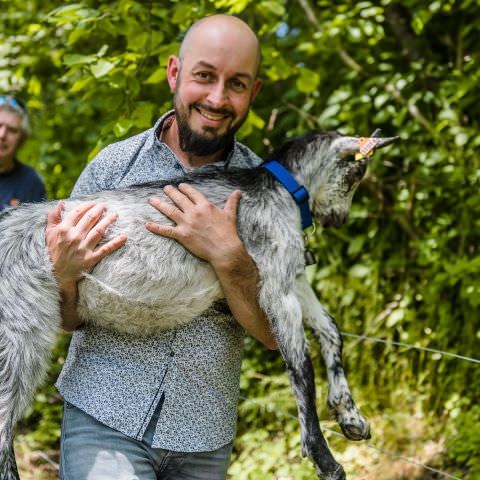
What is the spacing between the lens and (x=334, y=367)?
2.62 m

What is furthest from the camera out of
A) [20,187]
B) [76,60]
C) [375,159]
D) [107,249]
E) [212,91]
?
[375,159]

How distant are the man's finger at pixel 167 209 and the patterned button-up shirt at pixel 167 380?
12.9 inches

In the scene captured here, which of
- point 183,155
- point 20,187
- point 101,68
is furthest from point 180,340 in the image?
point 20,187

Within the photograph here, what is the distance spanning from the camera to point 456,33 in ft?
18.4

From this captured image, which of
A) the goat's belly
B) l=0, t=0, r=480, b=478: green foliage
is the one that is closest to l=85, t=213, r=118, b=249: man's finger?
the goat's belly

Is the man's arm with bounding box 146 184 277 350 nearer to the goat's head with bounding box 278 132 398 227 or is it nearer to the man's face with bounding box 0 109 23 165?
the goat's head with bounding box 278 132 398 227

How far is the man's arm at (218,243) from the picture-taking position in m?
2.39

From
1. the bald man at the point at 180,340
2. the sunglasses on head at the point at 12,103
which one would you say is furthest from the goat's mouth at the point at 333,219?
the sunglasses on head at the point at 12,103

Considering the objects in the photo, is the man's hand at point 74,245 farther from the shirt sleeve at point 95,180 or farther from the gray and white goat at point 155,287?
the shirt sleeve at point 95,180

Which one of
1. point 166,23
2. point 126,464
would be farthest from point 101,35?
point 126,464

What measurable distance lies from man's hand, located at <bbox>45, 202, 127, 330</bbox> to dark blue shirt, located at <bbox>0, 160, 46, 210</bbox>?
2596 millimetres

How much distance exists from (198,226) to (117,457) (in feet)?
2.46

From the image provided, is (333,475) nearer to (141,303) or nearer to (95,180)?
(141,303)

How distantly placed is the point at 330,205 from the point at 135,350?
35.7 inches
